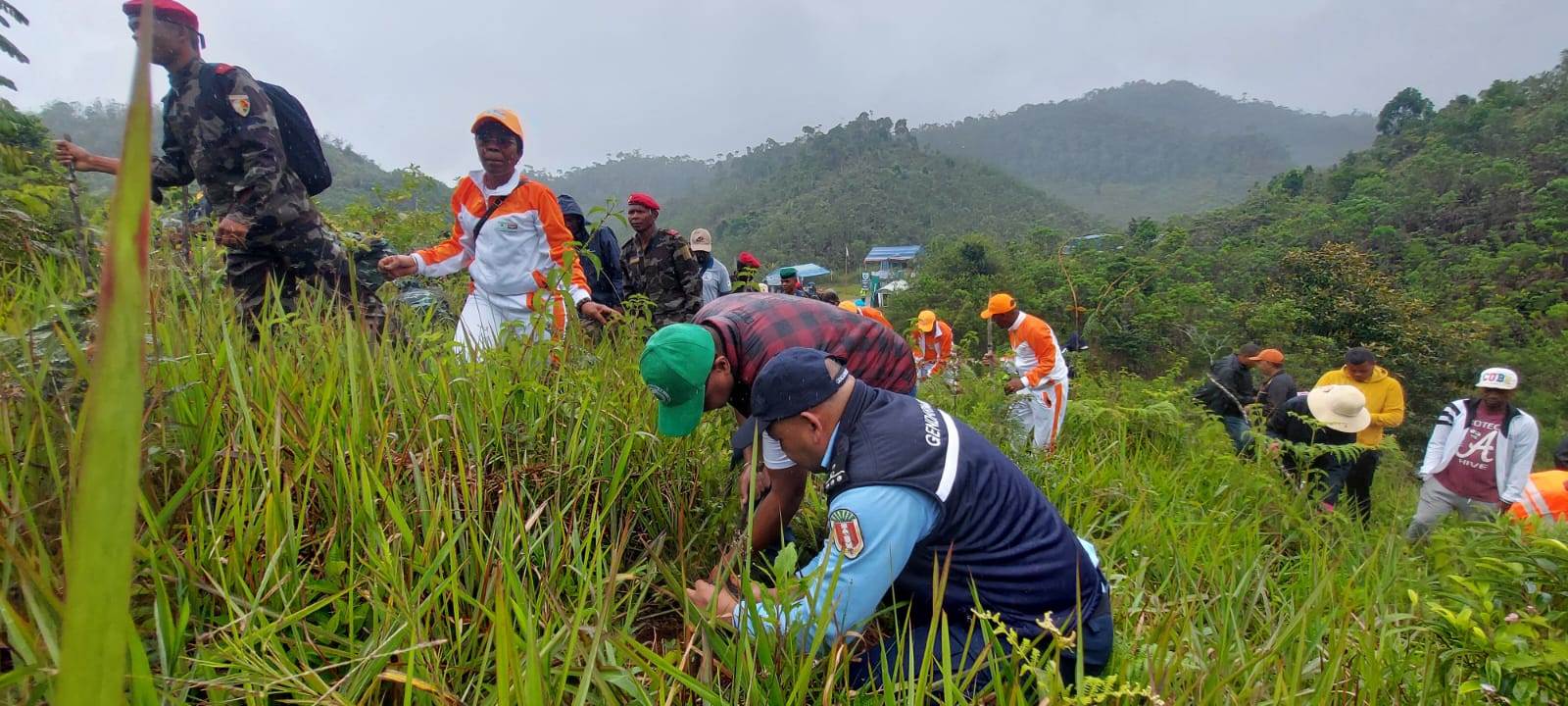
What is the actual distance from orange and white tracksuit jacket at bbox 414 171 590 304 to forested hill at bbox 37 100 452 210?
0.74m

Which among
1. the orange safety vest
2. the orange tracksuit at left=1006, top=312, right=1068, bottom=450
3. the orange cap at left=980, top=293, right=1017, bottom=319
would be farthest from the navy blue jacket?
the orange cap at left=980, top=293, right=1017, bottom=319

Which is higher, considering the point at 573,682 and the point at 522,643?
the point at 522,643

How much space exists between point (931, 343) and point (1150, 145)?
160 meters

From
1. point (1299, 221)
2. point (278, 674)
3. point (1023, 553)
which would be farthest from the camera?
point (1299, 221)

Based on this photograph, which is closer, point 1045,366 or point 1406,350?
point 1045,366

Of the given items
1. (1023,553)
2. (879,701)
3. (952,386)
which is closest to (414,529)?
(879,701)

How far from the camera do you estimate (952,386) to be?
5.02 m

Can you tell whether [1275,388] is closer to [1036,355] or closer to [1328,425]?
[1328,425]

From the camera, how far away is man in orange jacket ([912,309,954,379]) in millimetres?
6906

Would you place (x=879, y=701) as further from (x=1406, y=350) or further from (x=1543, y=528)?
(x=1406, y=350)

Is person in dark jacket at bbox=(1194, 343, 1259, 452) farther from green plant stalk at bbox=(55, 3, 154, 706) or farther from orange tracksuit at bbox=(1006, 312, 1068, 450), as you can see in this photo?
green plant stalk at bbox=(55, 3, 154, 706)

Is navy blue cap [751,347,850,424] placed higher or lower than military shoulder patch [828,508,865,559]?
higher

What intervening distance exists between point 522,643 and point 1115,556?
2.13m

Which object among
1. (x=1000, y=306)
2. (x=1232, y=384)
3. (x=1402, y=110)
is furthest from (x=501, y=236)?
(x=1402, y=110)
